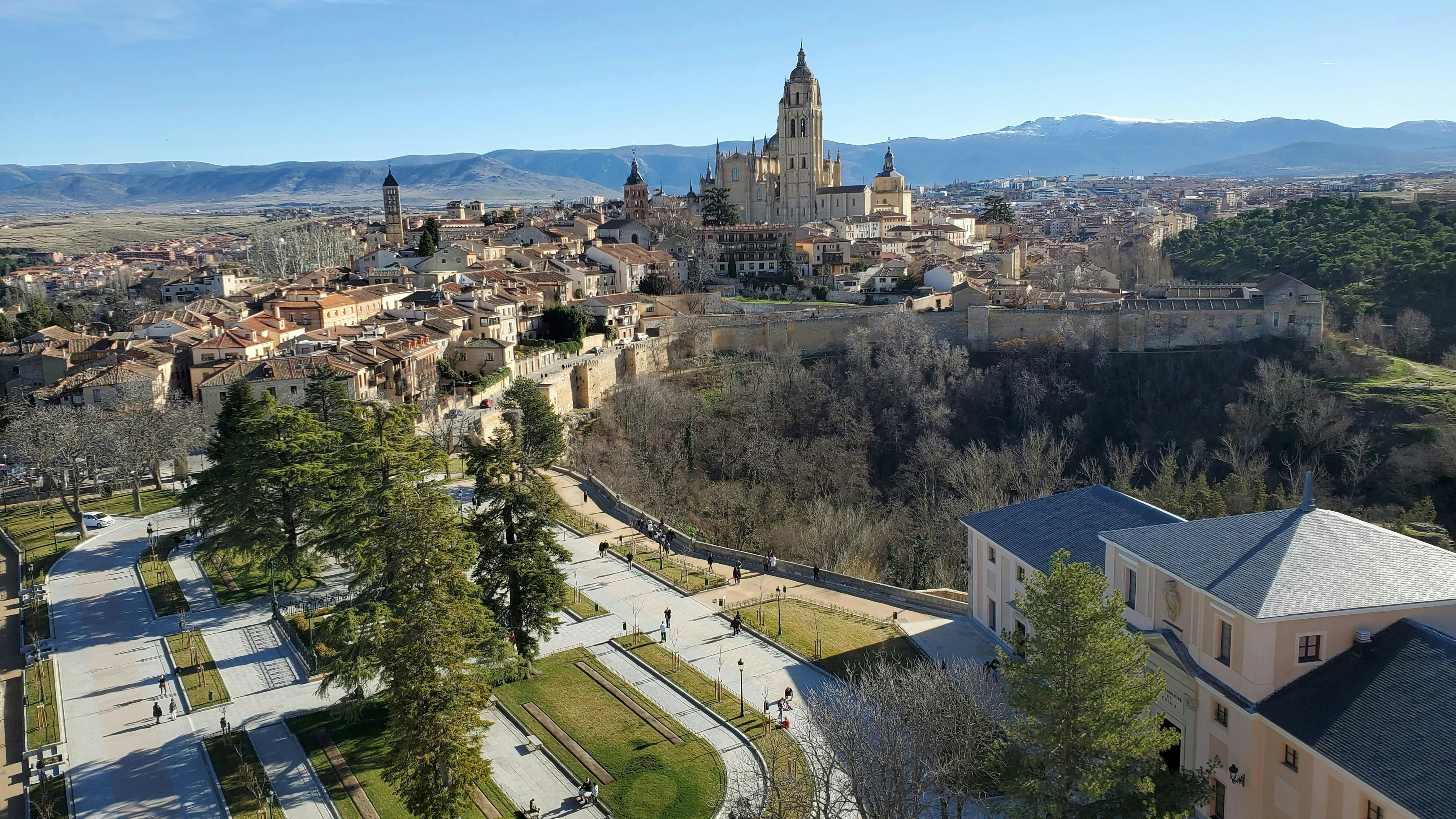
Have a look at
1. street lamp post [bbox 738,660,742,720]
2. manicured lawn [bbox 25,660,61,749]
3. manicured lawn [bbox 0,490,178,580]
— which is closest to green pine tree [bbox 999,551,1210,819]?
street lamp post [bbox 738,660,742,720]

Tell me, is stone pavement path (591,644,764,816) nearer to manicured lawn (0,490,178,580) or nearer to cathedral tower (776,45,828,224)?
manicured lawn (0,490,178,580)

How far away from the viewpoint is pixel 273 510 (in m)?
20.8

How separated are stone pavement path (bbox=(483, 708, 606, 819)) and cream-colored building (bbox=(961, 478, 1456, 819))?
269 inches

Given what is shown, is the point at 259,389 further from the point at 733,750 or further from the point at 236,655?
the point at 733,750

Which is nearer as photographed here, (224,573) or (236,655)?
(236,655)

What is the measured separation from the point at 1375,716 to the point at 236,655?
17.8 m

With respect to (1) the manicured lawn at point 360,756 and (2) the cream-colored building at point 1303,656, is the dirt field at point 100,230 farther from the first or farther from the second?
(2) the cream-colored building at point 1303,656

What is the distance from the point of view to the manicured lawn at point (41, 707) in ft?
51.6

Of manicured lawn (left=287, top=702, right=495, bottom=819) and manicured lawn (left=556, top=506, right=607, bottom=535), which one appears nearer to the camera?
manicured lawn (left=287, top=702, right=495, bottom=819)

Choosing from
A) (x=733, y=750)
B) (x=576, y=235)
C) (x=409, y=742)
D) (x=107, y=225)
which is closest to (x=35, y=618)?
(x=409, y=742)

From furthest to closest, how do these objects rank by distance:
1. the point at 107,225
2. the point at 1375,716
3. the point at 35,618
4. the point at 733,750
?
1. the point at 107,225
2. the point at 35,618
3. the point at 733,750
4. the point at 1375,716

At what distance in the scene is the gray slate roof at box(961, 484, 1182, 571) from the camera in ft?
57.0

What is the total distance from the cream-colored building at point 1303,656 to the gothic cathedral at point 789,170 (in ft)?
210

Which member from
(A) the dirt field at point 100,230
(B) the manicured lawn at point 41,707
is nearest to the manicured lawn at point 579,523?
(B) the manicured lawn at point 41,707
